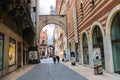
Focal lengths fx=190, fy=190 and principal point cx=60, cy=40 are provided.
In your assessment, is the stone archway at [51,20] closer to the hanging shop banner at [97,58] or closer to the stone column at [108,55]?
the stone column at [108,55]

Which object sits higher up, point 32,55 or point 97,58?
point 32,55

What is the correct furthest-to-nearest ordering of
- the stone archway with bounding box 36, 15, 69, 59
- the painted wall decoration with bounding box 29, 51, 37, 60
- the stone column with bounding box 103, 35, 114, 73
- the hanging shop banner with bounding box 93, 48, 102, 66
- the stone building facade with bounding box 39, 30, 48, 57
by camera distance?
1. the stone building facade with bounding box 39, 30, 48, 57
2. the stone archway with bounding box 36, 15, 69, 59
3. the painted wall decoration with bounding box 29, 51, 37, 60
4. the stone column with bounding box 103, 35, 114, 73
5. the hanging shop banner with bounding box 93, 48, 102, 66

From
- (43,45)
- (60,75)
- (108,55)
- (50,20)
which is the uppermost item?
(50,20)

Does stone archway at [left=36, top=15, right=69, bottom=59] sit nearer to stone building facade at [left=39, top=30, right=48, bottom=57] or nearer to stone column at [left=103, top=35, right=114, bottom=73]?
stone column at [left=103, top=35, right=114, bottom=73]

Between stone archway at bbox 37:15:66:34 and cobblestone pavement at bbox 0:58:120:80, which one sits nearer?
cobblestone pavement at bbox 0:58:120:80

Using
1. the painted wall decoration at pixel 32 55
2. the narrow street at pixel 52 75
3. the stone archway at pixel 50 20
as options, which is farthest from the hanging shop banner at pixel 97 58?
the stone archway at pixel 50 20

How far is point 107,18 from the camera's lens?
549 inches

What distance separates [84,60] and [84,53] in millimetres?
872

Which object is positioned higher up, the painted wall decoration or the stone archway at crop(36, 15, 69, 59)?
the stone archway at crop(36, 15, 69, 59)

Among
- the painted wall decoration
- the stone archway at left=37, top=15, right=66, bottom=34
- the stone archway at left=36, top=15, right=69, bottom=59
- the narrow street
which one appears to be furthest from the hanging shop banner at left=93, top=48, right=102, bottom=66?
the stone archway at left=37, top=15, right=66, bottom=34

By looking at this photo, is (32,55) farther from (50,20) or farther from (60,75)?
(60,75)

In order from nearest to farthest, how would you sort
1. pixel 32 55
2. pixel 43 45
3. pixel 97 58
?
pixel 97 58 → pixel 32 55 → pixel 43 45

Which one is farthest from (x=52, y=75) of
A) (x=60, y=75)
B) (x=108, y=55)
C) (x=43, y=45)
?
(x=43, y=45)

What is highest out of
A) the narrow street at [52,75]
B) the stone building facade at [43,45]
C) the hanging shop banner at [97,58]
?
the stone building facade at [43,45]
